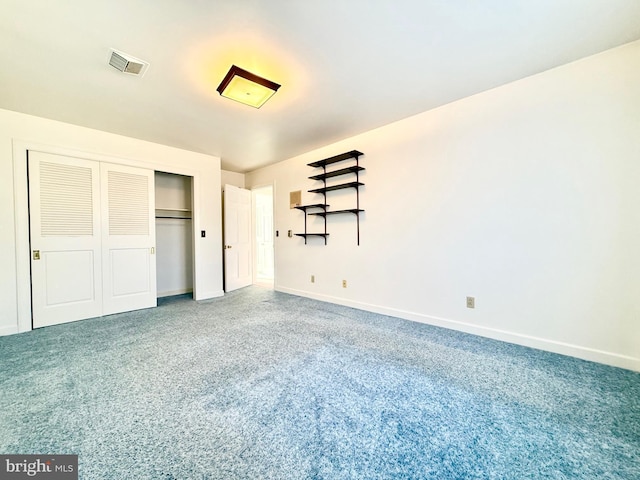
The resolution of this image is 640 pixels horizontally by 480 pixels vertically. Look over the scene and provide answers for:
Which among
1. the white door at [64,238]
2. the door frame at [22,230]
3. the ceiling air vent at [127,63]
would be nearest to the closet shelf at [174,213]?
the white door at [64,238]

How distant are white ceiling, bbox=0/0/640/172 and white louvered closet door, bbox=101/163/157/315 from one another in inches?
35.3

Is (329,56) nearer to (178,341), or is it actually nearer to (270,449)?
(270,449)

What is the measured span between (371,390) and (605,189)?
8.19 ft

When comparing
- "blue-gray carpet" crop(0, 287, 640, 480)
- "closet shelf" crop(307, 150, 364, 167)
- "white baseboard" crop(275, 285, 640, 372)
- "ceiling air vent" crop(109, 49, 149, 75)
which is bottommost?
"blue-gray carpet" crop(0, 287, 640, 480)

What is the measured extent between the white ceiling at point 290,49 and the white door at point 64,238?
27.0 inches

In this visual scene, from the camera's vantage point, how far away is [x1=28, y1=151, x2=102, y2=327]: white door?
2967 mm

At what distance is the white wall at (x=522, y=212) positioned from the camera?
200 centimetres

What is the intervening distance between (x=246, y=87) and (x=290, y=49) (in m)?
0.57

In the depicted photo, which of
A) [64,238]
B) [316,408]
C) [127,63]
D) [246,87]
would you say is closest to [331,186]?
[246,87]

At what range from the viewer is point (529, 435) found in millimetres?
1331

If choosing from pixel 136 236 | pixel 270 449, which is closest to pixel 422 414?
pixel 270 449

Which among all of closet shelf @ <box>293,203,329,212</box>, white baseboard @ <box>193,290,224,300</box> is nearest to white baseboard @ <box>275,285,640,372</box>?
closet shelf @ <box>293,203,329,212</box>

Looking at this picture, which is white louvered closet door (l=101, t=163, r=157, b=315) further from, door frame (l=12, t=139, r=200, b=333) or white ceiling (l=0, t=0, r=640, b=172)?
white ceiling (l=0, t=0, r=640, b=172)

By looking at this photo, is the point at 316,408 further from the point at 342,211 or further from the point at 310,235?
the point at 310,235
